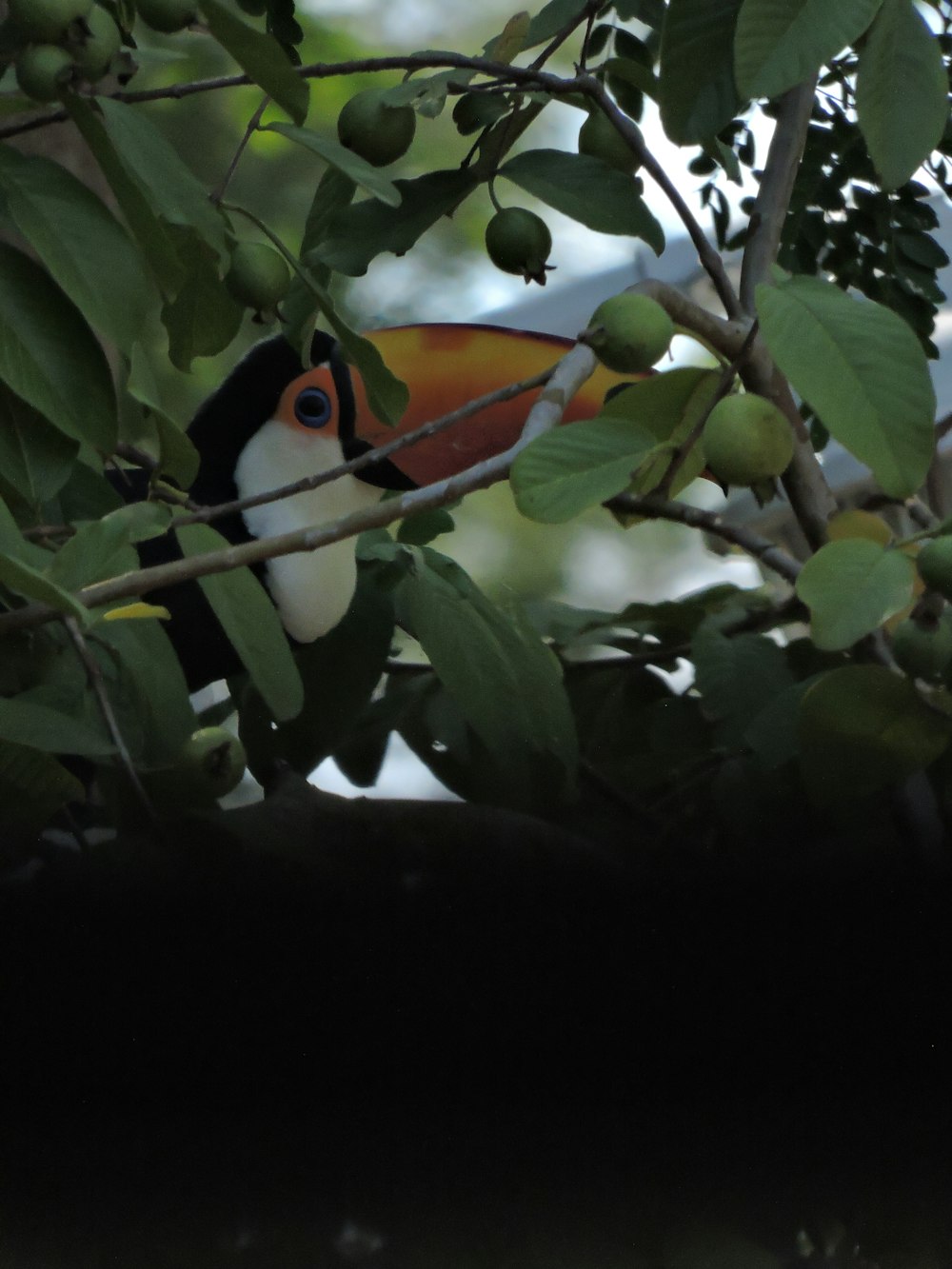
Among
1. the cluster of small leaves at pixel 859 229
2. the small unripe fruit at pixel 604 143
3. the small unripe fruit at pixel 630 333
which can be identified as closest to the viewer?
the small unripe fruit at pixel 630 333

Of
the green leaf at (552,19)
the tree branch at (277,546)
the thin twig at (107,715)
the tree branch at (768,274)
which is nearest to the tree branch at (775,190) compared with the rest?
the tree branch at (768,274)

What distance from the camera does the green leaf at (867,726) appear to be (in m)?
0.36

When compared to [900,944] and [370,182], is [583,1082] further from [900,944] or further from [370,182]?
[370,182]

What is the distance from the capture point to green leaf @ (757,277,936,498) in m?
0.35

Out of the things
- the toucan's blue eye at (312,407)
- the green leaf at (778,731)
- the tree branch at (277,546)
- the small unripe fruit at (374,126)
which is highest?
the toucan's blue eye at (312,407)

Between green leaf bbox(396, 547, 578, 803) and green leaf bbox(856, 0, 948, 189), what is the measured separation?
21cm

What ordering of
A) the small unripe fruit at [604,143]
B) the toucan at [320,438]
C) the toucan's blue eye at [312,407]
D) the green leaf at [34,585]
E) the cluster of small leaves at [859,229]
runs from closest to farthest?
the green leaf at [34,585], the small unripe fruit at [604,143], the cluster of small leaves at [859,229], the toucan at [320,438], the toucan's blue eye at [312,407]

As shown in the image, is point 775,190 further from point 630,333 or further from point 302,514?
point 302,514

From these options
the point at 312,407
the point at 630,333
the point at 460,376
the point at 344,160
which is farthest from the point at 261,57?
the point at 312,407

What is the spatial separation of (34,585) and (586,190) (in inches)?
11.2

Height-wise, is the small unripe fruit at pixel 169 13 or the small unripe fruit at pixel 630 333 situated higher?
the small unripe fruit at pixel 169 13

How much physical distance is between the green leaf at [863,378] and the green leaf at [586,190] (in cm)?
13

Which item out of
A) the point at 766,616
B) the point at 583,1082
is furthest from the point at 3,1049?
the point at 766,616

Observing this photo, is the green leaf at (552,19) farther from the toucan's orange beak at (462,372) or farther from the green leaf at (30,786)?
the green leaf at (30,786)
